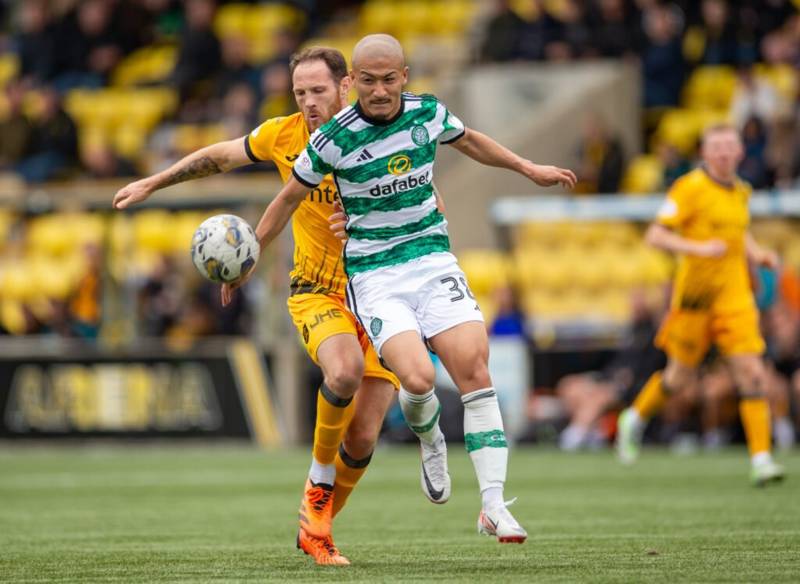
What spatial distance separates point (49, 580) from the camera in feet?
22.3

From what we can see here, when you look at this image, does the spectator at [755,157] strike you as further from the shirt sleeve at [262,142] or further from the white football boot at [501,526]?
the white football boot at [501,526]

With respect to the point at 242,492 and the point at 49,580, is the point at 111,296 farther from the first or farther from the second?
the point at 49,580

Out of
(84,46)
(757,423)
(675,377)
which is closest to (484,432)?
(757,423)

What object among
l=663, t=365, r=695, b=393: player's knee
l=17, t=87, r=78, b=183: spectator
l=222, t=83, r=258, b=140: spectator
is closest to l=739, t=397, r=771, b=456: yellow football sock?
l=663, t=365, r=695, b=393: player's knee

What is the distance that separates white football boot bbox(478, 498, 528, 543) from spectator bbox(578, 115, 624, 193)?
13.4 m

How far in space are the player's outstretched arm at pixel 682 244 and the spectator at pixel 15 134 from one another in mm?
14632

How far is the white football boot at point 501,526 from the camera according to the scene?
6.82 meters

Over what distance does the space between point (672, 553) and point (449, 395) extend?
34.0 ft

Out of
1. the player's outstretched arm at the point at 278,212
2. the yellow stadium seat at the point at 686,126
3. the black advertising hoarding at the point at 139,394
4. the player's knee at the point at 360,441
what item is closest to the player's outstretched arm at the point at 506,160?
the player's outstretched arm at the point at 278,212

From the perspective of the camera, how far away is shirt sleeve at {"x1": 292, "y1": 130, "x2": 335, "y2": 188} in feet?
23.4

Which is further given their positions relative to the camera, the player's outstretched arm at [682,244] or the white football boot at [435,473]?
the player's outstretched arm at [682,244]

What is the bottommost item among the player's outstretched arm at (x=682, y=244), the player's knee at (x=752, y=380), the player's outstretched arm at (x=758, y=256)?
the player's knee at (x=752, y=380)

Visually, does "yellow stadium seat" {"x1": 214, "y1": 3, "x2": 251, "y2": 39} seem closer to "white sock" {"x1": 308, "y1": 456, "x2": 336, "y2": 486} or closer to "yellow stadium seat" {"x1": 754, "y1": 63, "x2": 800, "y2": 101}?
"yellow stadium seat" {"x1": 754, "y1": 63, "x2": 800, "y2": 101}

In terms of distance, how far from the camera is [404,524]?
31.6ft
